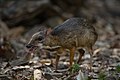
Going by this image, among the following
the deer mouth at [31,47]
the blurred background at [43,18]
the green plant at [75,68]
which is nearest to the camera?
the green plant at [75,68]

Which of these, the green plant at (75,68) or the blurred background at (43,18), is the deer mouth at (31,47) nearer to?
the green plant at (75,68)

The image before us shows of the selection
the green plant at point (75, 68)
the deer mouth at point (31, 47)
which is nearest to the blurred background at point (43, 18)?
the deer mouth at point (31, 47)

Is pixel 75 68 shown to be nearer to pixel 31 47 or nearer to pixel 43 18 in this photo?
pixel 31 47

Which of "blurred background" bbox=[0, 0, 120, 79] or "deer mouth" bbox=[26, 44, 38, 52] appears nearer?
"deer mouth" bbox=[26, 44, 38, 52]

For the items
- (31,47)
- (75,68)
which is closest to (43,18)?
(31,47)

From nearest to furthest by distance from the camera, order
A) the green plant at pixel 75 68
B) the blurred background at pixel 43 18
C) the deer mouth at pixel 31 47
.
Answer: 1. the green plant at pixel 75 68
2. the deer mouth at pixel 31 47
3. the blurred background at pixel 43 18

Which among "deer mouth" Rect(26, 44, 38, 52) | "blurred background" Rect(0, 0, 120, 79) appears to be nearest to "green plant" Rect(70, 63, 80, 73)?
"deer mouth" Rect(26, 44, 38, 52)

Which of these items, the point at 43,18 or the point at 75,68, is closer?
the point at 75,68

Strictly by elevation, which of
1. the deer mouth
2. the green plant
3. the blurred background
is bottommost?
the green plant

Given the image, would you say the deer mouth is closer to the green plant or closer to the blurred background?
the green plant

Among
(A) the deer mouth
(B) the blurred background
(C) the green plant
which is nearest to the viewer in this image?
(C) the green plant

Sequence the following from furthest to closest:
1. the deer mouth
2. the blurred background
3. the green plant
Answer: the blurred background, the deer mouth, the green plant

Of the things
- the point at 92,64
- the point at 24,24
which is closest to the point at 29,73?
the point at 92,64

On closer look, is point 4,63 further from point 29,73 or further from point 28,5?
point 28,5
